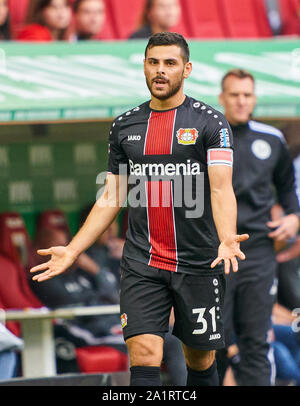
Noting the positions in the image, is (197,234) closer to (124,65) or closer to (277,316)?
(124,65)

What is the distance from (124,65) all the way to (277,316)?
2.33m

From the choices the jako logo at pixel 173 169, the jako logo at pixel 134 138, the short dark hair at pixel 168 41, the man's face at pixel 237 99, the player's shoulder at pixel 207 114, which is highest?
the man's face at pixel 237 99

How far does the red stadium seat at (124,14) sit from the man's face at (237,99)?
2.46 metres

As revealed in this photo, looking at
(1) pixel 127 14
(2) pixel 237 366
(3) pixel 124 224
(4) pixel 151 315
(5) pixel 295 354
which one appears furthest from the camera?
(1) pixel 127 14

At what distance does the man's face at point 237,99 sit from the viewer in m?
6.02

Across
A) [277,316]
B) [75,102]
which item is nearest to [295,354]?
[277,316]

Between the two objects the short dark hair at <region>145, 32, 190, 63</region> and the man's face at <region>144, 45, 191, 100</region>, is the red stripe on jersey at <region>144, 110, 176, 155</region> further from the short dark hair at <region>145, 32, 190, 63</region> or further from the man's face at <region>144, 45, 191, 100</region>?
the short dark hair at <region>145, 32, 190, 63</region>

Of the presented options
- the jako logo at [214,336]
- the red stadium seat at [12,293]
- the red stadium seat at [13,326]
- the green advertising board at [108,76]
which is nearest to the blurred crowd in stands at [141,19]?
the green advertising board at [108,76]

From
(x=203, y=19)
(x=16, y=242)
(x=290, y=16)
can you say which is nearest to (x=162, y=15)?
(x=203, y=19)

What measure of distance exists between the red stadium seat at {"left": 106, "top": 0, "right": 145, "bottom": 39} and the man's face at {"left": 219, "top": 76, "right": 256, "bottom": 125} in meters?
2.46

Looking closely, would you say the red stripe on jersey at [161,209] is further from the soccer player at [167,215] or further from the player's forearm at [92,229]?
the player's forearm at [92,229]

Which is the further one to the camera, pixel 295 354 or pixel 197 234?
pixel 295 354

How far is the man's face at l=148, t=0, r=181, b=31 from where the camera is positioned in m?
7.79

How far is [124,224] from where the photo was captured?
795 centimetres
